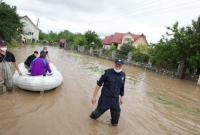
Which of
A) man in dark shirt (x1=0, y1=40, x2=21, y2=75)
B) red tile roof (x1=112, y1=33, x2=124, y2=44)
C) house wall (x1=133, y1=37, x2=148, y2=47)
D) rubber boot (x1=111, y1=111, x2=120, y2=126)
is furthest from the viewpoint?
red tile roof (x1=112, y1=33, x2=124, y2=44)

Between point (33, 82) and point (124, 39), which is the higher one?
point (124, 39)

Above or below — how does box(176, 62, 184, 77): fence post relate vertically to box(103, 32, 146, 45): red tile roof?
below

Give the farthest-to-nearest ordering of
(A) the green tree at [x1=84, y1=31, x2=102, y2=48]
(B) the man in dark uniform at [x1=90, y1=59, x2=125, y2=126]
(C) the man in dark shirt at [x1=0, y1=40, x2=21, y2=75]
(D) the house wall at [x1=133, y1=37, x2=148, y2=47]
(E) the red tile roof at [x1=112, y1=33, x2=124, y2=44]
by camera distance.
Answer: (E) the red tile roof at [x1=112, y1=33, x2=124, y2=44] → (D) the house wall at [x1=133, y1=37, x2=148, y2=47] → (A) the green tree at [x1=84, y1=31, x2=102, y2=48] → (C) the man in dark shirt at [x1=0, y1=40, x2=21, y2=75] → (B) the man in dark uniform at [x1=90, y1=59, x2=125, y2=126]

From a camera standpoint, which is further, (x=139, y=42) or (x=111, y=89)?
(x=139, y=42)

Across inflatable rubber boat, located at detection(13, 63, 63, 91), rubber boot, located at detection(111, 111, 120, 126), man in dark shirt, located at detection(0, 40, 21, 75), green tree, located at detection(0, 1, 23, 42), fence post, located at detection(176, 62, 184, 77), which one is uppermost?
green tree, located at detection(0, 1, 23, 42)

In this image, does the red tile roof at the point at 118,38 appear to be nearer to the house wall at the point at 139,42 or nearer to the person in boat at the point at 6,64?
the house wall at the point at 139,42

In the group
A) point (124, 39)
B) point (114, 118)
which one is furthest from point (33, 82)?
point (124, 39)

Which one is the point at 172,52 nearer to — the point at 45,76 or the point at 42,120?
the point at 45,76

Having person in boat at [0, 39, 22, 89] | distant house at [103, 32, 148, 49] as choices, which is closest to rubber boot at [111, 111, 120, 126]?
person in boat at [0, 39, 22, 89]

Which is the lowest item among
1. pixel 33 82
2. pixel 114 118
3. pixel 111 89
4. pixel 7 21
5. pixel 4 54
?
pixel 114 118

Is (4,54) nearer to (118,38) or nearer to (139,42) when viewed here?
(139,42)

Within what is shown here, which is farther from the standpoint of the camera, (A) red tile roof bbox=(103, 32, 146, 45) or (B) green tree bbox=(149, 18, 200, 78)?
(A) red tile roof bbox=(103, 32, 146, 45)

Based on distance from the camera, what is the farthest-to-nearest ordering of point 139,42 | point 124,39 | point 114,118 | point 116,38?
1. point 116,38
2. point 139,42
3. point 124,39
4. point 114,118

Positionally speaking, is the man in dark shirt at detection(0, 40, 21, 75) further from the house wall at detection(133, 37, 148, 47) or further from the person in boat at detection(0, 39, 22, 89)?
the house wall at detection(133, 37, 148, 47)
